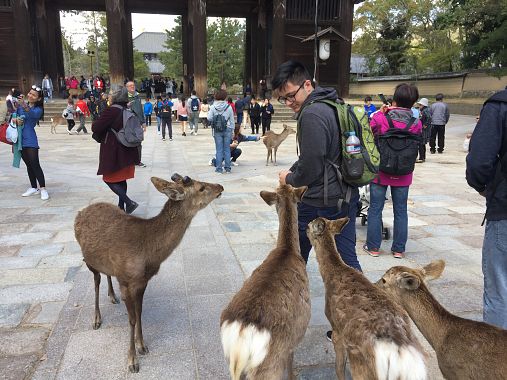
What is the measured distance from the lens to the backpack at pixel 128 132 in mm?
5668

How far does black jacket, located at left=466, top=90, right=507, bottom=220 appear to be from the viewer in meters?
2.31

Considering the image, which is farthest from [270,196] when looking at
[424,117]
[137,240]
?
[424,117]

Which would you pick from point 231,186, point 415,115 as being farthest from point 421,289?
point 231,186

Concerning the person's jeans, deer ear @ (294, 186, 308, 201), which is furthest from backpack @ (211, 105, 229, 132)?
the person's jeans

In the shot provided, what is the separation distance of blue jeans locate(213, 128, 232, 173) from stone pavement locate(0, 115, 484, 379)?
668 millimetres

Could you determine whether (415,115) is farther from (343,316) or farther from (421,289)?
(343,316)

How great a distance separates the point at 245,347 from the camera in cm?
193

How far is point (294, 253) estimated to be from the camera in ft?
8.48

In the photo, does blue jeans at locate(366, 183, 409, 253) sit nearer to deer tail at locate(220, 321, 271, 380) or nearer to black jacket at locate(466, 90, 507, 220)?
black jacket at locate(466, 90, 507, 220)

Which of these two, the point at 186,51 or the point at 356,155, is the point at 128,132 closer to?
the point at 356,155

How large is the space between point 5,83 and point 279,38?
14.4 meters

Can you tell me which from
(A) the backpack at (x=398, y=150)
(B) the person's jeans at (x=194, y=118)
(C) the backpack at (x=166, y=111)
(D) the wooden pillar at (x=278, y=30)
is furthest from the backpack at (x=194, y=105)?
(A) the backpack at (x=398, y=150)

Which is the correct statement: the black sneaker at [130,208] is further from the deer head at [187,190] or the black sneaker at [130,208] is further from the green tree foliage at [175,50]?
the green tree foliage at [175,50]

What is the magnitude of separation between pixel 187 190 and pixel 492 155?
78.9 inches
